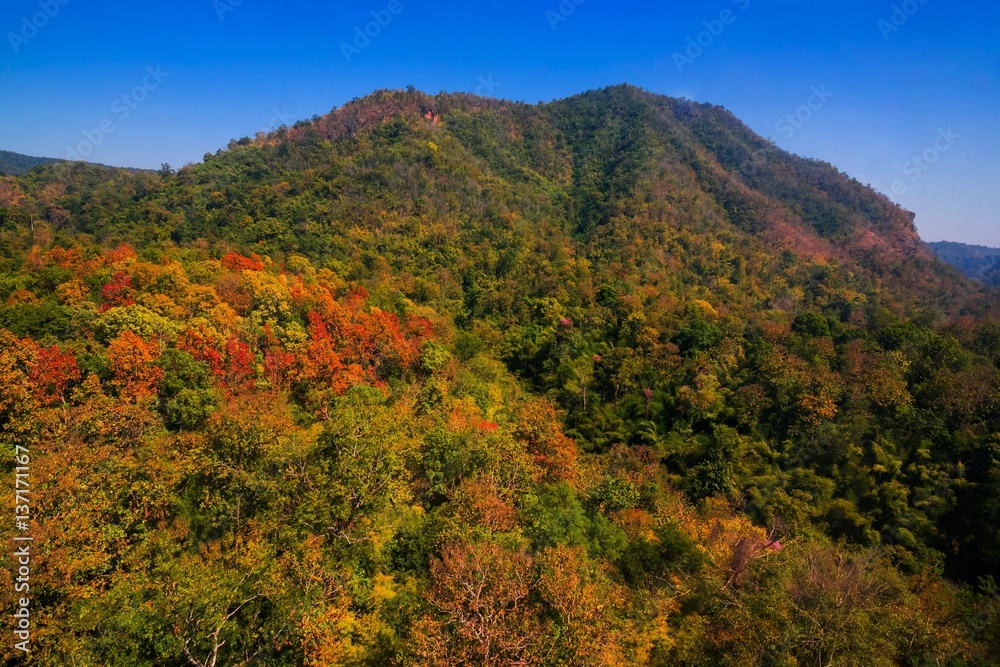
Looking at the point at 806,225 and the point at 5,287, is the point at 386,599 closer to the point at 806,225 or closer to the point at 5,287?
the point at 5,287

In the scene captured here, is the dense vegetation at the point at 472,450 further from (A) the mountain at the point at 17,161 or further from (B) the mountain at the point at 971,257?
(A) the mountain at the point at 17,161

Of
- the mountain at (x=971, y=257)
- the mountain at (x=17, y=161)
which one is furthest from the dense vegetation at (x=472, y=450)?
the mountain at (x=17, y=161)

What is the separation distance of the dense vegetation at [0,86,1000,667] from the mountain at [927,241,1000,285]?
10493 cm

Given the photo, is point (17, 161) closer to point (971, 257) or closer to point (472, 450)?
point (472, 450)

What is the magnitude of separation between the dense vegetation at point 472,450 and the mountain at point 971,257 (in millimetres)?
104933

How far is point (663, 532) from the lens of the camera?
19219mm

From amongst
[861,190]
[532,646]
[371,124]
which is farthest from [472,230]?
[861,190]

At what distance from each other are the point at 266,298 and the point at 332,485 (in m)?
19.7

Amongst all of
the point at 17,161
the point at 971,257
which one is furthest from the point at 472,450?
the point at 17,161

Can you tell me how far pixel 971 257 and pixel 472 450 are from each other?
211 m

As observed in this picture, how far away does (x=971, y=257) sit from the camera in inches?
6314

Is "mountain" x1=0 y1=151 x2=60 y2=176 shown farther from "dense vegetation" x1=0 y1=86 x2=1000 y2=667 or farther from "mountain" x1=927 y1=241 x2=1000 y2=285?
"mountain" x1=927 y1=241 x2=1000 y2=285

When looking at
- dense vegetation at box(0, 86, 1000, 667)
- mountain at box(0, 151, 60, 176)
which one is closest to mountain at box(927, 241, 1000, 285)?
dense vegetation at box(0, 86, 1000, 667)

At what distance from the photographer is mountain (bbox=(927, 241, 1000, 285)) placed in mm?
135250
